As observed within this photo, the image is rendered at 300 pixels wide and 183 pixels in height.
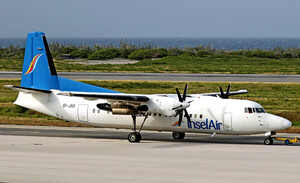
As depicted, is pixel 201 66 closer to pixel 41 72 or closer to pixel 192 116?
pixel 41 72

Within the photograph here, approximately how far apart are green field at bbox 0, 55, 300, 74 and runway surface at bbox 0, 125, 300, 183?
50.6 m

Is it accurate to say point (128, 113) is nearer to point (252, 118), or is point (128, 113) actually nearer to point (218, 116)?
point (218, 116)

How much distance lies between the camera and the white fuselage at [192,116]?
27938 millimetres

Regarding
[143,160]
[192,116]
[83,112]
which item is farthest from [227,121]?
[83,112]

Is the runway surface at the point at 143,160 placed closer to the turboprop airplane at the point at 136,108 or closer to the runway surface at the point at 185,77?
the turboprop airplane at the point at 136,108

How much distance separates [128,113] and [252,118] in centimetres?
718

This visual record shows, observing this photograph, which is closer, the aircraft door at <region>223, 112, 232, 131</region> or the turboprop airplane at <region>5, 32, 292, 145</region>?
the turboprop airplane at <region>5, 32, 292, 145</region>

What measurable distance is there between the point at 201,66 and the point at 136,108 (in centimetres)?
6270

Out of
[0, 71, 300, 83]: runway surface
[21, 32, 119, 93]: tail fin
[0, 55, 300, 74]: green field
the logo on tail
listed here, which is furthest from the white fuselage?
[0, 55, 300, 74]: green field

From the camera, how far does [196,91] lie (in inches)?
2219

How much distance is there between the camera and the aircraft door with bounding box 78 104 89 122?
3075 centimetres

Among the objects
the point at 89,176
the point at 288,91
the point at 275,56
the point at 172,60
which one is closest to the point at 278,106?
the point at 288,91

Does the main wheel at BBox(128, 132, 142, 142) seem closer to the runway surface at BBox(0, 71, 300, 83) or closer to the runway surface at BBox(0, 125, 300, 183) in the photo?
the runway surface at BBox(0, 125, 300, 183)

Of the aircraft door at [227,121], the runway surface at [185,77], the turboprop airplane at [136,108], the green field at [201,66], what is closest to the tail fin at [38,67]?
the turboprop airplane at [136,108]
